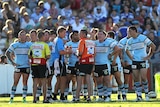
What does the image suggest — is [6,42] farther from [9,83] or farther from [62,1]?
[62,1]

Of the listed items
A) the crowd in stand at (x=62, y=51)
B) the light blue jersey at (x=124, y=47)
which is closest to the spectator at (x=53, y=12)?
the crowd in stand at (x=62, y=51)

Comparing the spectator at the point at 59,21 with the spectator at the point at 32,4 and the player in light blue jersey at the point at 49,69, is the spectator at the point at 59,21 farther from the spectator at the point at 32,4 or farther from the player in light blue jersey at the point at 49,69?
the player in light blue jersey at the point at 49,69

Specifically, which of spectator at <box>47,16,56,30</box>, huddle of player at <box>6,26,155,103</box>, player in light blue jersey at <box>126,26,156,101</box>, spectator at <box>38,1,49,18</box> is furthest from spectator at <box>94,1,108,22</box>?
player in light blue jersey at <box>126,26,156,101</box>

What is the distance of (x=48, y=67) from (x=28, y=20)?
9.86 metres

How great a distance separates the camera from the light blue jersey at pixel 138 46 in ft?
77.9

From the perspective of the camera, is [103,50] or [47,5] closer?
[103,50]

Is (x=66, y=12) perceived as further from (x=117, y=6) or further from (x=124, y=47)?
(x=124, y=47)

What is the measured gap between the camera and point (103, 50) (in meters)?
24.0

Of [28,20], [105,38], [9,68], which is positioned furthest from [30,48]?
[28,20]

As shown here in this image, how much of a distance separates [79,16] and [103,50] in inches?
425

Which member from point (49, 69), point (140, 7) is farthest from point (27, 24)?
point (49, 69)

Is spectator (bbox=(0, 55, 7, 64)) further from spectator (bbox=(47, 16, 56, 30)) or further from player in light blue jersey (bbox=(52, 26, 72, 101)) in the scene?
player in light blue jersey (bbox=(52, 26, 72, 101))

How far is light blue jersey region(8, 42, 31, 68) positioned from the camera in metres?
24.6

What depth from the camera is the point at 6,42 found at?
104ft
